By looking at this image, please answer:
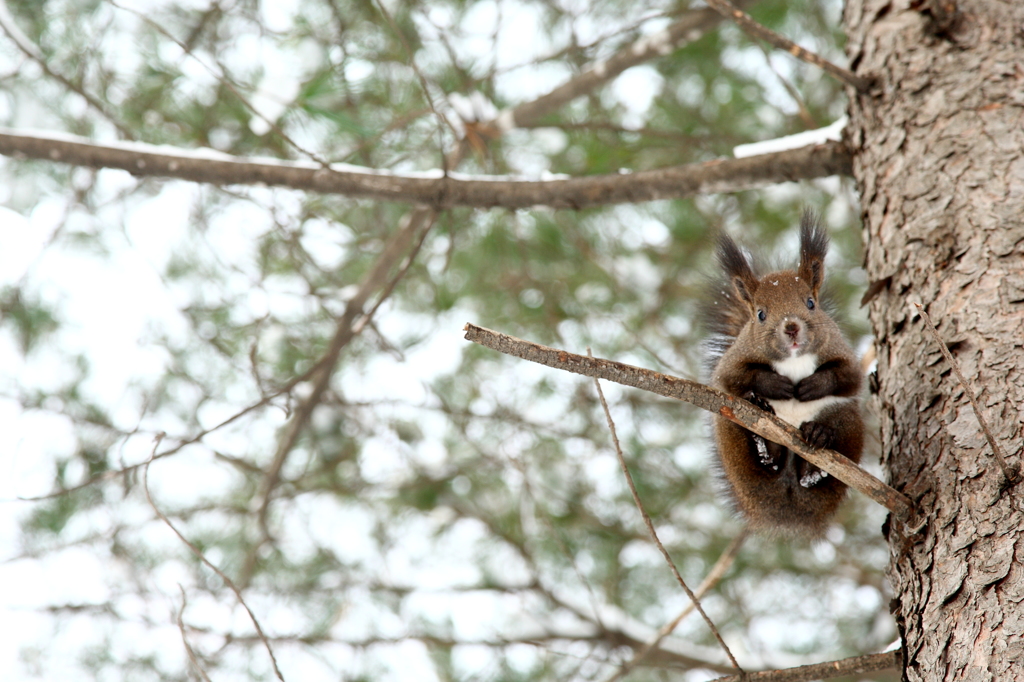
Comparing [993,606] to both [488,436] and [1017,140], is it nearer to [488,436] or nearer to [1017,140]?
[1017,140]

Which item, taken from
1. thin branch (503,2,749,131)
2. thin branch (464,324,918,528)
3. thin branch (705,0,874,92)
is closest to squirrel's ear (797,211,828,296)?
thin branch (705,0,874,92)

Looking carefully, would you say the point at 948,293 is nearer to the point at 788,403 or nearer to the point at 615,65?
the point at 788,403

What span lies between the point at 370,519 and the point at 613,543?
1157 mm

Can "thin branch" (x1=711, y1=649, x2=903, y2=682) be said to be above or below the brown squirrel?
below

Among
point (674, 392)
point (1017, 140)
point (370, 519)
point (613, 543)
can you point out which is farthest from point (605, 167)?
point (370, 519)

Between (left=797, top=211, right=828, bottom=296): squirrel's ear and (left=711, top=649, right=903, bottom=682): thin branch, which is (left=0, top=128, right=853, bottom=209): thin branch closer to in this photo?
(left=797, top=211, right=828, bottom=296): squirrel's ear

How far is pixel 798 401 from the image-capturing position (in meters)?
1.84

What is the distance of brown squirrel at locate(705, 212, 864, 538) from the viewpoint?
181cm

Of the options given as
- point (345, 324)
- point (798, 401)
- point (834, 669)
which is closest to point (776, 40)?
point (798, 401)

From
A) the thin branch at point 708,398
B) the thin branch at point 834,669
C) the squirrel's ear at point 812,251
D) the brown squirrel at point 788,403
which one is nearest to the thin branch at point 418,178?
the squirrel's ear at point 812,251

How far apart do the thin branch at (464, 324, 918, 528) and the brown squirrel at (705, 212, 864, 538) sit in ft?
0.74

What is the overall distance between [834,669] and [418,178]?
1658 mm

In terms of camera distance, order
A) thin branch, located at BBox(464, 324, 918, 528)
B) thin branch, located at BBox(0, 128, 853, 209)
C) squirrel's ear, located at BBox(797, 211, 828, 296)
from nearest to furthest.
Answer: thin branch, located at BBox(464, 324, 918, 528) < squirrel's ear, located at BBox(797, 211, 828, 296) < thin branch, located at BBox(0, 128, 853, 209)

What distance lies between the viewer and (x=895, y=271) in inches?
71.4
